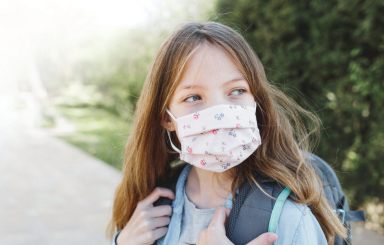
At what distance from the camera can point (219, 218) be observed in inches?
58.8

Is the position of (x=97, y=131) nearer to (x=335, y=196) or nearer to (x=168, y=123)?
(x=168, y=123)

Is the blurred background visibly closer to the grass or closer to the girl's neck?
the grass

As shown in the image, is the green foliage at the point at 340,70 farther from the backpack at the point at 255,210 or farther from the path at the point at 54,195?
the backpack at the point at 255,210

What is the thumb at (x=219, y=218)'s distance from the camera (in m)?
1.47

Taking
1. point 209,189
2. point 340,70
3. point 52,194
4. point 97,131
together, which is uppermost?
point 209,189

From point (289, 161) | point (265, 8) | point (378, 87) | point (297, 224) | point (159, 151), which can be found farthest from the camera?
point (265, 8)

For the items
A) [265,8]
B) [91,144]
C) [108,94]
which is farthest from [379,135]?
[108,94]

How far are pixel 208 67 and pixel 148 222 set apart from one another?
0.60m

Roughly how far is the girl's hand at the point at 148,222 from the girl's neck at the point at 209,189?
99 millimetres

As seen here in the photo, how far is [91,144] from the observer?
9.38 metres

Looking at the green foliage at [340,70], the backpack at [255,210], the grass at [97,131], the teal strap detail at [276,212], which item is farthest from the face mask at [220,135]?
the grass at [97,131]

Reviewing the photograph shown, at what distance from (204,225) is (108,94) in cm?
1332

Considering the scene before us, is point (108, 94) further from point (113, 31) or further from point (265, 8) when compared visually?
point (265, 8)

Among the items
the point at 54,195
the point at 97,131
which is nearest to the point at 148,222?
the point at 54,195
